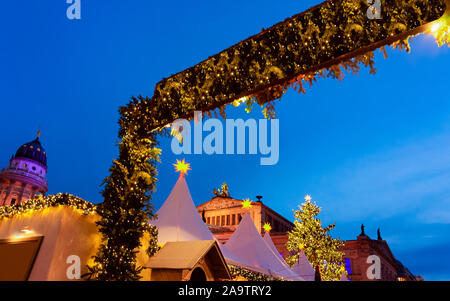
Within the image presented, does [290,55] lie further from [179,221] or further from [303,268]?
[303,268]

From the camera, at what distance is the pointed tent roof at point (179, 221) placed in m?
10.9

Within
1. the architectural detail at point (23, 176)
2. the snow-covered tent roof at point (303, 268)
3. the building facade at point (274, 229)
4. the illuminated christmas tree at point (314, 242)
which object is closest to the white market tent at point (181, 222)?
the snow-covered tent roof at point (303, 268)

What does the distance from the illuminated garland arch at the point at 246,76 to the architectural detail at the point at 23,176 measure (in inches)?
2448

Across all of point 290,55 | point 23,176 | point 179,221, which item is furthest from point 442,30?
point 23,176

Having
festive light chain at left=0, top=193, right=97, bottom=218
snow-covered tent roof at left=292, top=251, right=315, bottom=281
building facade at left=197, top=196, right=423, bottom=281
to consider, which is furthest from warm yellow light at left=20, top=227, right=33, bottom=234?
building facade at left=197, top=196, right=423, bottom=281

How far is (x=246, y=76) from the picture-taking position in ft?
15.1

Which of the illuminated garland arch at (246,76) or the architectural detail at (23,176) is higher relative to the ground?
the architectural detail at (23,176)

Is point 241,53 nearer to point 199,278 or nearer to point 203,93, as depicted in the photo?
point 203,93

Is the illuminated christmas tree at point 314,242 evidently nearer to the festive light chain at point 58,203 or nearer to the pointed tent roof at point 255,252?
the pointed tent roof at point 255,252

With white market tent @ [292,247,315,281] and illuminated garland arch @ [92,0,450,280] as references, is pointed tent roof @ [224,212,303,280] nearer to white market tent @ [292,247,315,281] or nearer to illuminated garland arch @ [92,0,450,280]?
white market tent @ [292,247,315,281]

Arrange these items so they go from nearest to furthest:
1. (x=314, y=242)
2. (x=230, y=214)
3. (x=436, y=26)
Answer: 1. (x=436, y=26)
2. (x=314, y=242)
3. (x=230, y=214)

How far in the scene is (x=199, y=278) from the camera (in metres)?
8.56

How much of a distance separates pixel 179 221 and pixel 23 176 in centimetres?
6223

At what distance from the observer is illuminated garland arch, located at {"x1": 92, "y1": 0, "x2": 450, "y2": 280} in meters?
3.60
